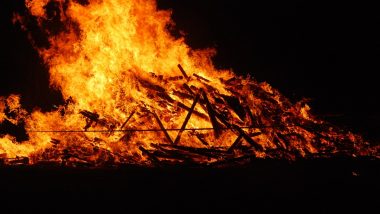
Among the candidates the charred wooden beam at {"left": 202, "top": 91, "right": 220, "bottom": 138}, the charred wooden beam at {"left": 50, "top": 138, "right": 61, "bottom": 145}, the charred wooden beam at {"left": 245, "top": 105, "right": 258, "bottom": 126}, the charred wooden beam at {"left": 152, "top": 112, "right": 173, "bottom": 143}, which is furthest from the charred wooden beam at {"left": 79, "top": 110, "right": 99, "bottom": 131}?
the charred wooden beam at {"left": 245, "top": 105, "right": 258, "bottom": 126}

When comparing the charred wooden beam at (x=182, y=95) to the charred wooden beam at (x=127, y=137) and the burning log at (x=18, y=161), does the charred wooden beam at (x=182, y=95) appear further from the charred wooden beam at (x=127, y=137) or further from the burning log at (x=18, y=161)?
the burning log at (x=18, y=161)

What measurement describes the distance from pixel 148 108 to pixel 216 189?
2588mm

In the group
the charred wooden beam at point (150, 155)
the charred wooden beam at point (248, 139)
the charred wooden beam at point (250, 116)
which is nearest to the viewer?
the charred wooden beam at point (150, 155)

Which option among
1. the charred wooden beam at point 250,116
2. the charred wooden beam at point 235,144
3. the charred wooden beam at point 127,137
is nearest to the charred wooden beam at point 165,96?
the charred wooden beam at point 127,137

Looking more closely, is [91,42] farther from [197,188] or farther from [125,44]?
[197,188]

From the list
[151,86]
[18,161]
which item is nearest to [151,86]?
[151,86]

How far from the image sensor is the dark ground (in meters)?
4.87

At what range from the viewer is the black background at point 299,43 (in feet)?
26.5

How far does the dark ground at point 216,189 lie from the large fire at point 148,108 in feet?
1.27

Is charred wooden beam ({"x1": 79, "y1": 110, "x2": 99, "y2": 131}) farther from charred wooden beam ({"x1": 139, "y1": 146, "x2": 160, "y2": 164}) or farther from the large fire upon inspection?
charred wooden beam ({"x1": 139, "y1": 146, "x2": 160, "y2": 164})

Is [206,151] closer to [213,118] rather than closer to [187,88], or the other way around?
[213,118]

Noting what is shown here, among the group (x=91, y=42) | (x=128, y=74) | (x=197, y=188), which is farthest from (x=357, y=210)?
(x=91, y=42)

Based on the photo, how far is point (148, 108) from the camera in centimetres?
688

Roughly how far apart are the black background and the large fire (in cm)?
129
